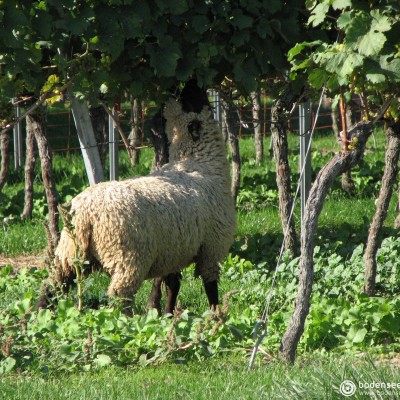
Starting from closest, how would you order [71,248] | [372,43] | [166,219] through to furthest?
[372,43] → [71,248] → [166,219]

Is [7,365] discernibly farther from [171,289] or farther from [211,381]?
[171,289]

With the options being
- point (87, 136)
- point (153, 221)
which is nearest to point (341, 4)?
point (153, 221)

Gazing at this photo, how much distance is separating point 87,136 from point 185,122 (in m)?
0.83

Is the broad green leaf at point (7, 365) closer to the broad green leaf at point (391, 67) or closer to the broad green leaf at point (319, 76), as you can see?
the broad green leaf at point (319, 76)

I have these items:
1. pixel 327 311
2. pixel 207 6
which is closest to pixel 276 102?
pixel 207 6

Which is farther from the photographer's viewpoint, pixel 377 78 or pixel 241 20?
pixel 241 20

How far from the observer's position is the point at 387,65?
15.1 ft

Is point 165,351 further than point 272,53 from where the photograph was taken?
No

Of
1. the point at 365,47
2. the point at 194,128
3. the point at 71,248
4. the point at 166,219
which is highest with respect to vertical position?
the point at 365,47

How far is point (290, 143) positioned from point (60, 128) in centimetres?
692

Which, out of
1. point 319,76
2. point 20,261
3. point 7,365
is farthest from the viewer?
point 20,261

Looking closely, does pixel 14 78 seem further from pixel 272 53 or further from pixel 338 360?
pixel 338 360

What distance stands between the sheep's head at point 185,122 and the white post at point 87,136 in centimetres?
67

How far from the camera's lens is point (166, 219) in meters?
6.30
